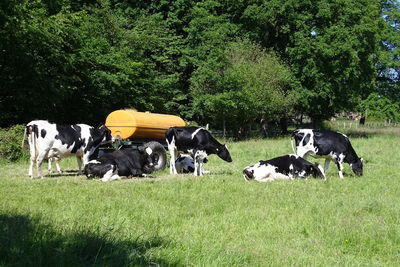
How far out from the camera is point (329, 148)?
15.2 m

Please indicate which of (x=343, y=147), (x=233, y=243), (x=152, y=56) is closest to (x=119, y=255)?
(x=233, y=243)

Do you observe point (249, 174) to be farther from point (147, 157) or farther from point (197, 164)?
point (147, 157)

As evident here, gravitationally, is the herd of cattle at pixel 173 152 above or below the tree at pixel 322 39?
below

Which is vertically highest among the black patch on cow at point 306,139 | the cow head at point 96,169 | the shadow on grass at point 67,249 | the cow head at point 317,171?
the shadow on grass at point 67,249

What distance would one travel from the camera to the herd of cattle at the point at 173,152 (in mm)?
13922

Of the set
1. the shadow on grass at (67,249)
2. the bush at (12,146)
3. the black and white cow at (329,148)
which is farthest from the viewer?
the bush at (12,146)

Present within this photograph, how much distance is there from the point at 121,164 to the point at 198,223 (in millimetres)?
6879

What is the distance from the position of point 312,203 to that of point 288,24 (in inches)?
1226

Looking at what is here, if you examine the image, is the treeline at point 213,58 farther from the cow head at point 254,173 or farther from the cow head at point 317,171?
the cow head at point 317,171

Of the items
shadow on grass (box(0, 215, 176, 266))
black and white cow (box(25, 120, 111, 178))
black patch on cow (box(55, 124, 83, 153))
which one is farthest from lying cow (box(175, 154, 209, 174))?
shadow on grass (box(0, 215, 176, 266))

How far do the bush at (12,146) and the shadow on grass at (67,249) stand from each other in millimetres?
12503

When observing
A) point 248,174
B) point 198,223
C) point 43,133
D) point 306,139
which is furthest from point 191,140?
point 198,223

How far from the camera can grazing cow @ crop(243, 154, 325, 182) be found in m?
13.9

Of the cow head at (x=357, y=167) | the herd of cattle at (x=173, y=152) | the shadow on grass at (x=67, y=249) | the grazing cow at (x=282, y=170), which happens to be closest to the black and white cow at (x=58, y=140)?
the herd of cattle at (x=173, y=152)
